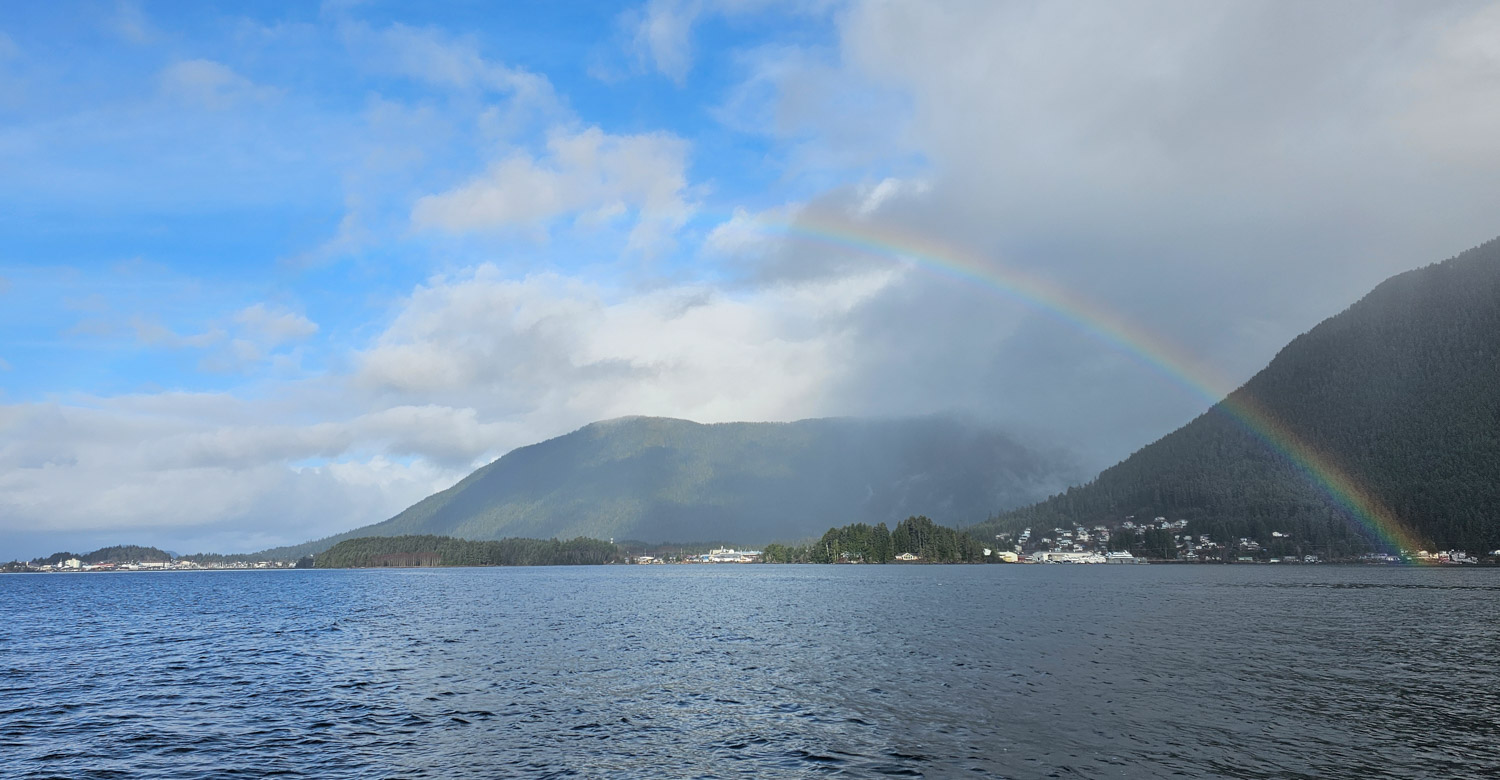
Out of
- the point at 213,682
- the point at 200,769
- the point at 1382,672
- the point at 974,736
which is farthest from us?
the point at 213,682

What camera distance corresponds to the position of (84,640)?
259 feet

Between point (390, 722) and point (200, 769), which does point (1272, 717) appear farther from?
point (200, 769)

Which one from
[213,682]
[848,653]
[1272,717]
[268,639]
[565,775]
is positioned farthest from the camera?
[268,639]

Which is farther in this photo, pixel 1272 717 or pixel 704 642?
pixel 704 642

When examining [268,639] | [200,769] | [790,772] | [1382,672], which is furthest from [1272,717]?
[268,639]

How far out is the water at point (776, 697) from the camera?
30500 millimetres

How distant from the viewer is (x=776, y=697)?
42938mm

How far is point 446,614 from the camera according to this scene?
10144 centimetres

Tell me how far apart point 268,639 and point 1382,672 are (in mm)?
88812

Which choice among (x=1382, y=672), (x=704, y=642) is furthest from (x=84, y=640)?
(x=1382, y=672)

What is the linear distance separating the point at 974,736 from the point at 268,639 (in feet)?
232

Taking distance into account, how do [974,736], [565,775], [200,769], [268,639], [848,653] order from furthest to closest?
[268,639], [848,653], [974,736], [200,769], [565,775]

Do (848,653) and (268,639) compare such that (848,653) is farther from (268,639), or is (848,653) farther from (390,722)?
(268,639)

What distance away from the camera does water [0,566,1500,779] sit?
1201 inches
